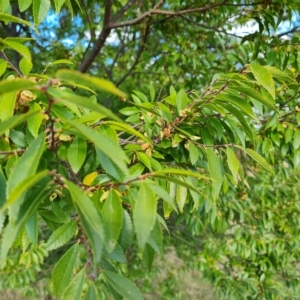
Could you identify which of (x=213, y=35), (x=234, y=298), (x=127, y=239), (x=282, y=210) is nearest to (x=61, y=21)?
(x=213, y=35)

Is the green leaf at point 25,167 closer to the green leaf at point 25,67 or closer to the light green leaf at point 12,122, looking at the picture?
the light green leaf at point 12,122

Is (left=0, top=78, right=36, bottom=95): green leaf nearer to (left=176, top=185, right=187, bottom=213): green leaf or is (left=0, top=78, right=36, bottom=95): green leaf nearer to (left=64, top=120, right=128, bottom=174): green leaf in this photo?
(left=64, top=120, right=128, bottom=174): green leaf

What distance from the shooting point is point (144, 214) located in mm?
531

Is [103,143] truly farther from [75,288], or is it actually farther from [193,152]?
[193,152]

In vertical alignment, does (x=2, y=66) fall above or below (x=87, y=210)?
above

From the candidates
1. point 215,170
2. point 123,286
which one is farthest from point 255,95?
point 123,286

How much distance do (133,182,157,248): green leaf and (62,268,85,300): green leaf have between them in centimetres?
16

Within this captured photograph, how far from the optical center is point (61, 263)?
64cm

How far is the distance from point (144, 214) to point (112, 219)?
0.31ft

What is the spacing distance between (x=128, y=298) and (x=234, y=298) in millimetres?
1876

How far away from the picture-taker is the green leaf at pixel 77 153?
30.0 inches

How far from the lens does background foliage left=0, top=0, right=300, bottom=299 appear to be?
1.74 ft

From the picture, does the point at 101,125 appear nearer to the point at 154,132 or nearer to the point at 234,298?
the point at 154,132

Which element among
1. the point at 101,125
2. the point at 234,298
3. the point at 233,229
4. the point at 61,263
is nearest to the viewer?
the point at 61,263
